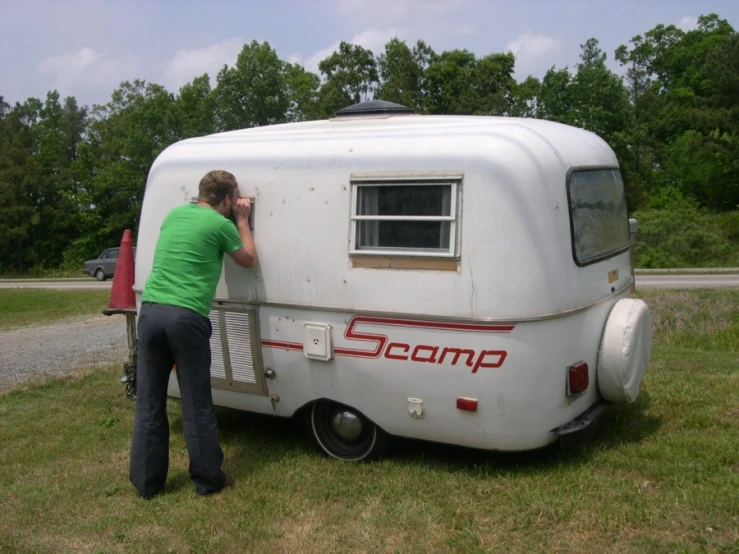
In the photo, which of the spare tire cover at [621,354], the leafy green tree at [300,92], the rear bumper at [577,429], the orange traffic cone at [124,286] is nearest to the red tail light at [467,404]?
the rear bumper at [577,429]

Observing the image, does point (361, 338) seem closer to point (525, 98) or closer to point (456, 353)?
point (456, 353)

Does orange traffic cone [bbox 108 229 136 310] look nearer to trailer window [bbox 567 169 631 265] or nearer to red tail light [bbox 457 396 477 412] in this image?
red tail light [bbox 457 396 477 412]

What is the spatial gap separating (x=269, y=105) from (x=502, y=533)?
146 feet

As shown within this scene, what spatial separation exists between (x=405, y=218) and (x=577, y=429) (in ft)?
5.92

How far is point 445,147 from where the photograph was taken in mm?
4863

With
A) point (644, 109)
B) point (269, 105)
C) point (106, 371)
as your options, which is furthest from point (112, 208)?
point (106, 371)

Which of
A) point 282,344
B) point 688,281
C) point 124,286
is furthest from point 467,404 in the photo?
point 688,281

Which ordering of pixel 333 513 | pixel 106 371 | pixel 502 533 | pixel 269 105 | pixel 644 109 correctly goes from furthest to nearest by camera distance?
pixel 644 109 < pixel 269 105 < pixel 106 371 < pixel 333 513 < pixel 502 533

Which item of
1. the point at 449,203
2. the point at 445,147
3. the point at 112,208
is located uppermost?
the point at 445,147

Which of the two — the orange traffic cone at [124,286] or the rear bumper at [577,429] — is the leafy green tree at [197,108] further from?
the rear bumper at [577,429]

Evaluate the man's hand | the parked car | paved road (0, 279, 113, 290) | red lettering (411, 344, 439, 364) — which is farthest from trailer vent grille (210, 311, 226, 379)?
the parked car

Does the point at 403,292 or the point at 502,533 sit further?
the point at 403,292

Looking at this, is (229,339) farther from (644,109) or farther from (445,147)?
(644,109)

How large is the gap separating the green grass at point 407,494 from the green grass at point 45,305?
1158cm
